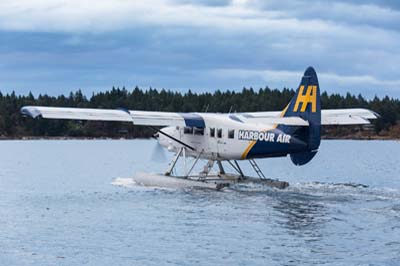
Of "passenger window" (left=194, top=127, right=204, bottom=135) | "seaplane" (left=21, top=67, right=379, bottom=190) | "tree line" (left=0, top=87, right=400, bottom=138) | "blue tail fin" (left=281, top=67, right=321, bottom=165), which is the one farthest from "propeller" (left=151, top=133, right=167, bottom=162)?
"tree line" (left=0, top=87, right=400, bottom=138)

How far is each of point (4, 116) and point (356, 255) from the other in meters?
113

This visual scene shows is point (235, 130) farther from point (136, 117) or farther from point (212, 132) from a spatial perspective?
point (136, 117)

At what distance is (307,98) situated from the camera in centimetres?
3111

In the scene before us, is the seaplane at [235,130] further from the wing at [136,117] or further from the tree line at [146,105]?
the tree line at [146,105]

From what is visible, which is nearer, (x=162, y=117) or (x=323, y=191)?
(x=323, y=191)

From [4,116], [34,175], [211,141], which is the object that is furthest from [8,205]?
[4,116]

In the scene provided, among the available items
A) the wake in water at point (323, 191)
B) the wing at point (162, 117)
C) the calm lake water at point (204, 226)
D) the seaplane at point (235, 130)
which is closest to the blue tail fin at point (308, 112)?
the seaplane at point (235, 130)

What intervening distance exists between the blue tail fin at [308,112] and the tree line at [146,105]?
3582 inches

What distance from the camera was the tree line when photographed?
421 ft

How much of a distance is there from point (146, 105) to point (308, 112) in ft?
344

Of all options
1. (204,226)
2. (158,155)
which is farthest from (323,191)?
(204,226)

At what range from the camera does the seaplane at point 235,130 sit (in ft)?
A: 101

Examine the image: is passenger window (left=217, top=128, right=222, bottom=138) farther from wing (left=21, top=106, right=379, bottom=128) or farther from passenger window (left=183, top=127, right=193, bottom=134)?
passenger window (left=183, top=127, right=193, bottom=134)

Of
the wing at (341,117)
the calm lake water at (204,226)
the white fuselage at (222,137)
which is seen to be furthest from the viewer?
the wing at (341,117)
